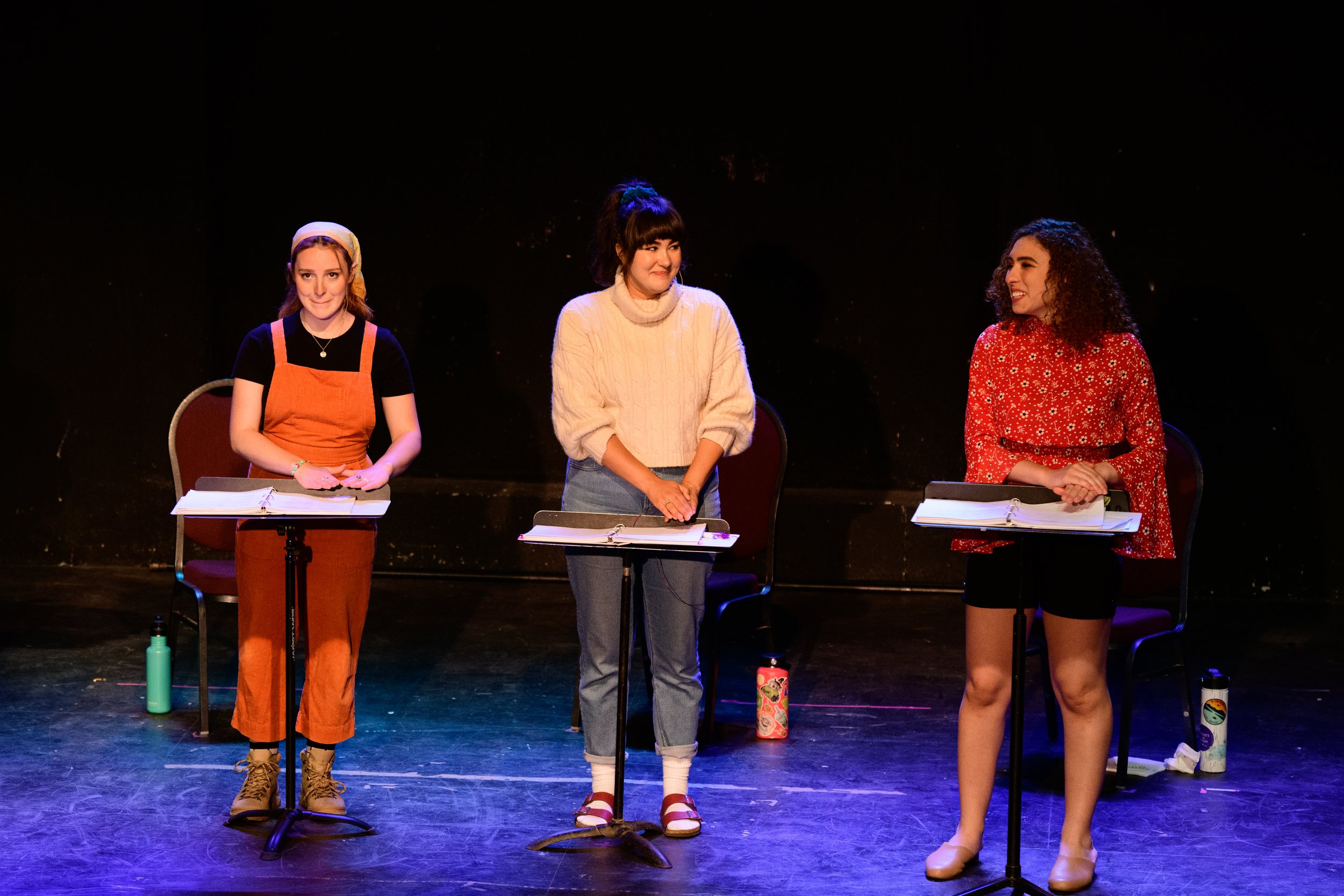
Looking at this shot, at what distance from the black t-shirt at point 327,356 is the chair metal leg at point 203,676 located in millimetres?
1083

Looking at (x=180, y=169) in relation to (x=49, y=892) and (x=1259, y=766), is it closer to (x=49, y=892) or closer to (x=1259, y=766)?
(x=49, y=892)

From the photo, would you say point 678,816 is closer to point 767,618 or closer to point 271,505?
A: point 767,618

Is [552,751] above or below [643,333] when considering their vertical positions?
below

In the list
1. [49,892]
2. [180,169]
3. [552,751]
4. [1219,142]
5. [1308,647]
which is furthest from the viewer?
[180,169]

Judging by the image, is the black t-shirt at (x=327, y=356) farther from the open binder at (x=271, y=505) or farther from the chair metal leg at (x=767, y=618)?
the chair metal leg at (x=767, y=618)

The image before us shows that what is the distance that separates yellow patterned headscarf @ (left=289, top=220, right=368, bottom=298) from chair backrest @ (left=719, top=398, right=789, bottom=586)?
5.04 ft

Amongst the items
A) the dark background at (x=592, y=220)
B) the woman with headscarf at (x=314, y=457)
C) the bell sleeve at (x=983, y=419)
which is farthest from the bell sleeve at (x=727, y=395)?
the dark background at (x=592, y=220)

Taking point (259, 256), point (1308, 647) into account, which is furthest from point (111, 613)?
point (1308, 647)

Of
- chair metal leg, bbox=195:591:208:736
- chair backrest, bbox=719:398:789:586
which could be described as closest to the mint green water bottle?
chair metal leg, bbox=195:591:208:736

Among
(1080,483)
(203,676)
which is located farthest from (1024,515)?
(203,676)

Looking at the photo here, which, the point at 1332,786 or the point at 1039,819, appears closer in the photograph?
the point at 1039,819

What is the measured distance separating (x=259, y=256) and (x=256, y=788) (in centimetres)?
370

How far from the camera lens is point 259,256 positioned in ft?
21.7

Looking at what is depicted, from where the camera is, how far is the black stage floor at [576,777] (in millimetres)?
3168
